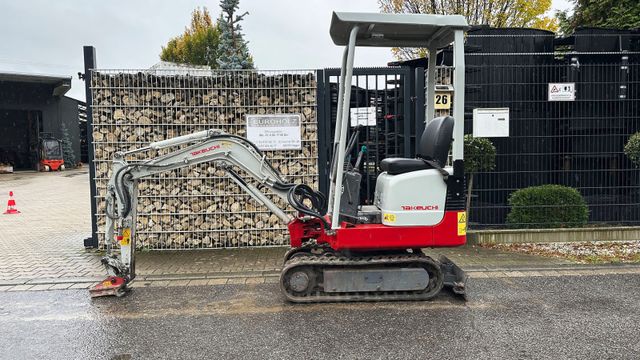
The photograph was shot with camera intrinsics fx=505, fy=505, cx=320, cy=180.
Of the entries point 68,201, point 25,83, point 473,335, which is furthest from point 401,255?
point 25,83

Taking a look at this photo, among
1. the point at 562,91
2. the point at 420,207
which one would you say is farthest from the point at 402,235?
the point at 562,91

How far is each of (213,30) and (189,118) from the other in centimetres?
3749

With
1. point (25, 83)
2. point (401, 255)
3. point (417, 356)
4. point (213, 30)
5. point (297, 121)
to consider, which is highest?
point (213, 30)

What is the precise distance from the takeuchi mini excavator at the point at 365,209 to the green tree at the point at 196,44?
35.2 metres

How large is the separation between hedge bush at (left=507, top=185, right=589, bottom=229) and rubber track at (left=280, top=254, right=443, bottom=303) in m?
3.64

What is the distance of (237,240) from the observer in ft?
26.7

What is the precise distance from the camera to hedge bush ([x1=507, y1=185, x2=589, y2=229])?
8.34 metres

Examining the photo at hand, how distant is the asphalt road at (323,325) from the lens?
420 centimetres

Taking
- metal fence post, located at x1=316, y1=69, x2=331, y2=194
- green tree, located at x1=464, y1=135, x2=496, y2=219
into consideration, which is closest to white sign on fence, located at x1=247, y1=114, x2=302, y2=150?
metal fence post, located at x1=316, y1=69, x2=331, y2=194

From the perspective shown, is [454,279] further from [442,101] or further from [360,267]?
[442,101]

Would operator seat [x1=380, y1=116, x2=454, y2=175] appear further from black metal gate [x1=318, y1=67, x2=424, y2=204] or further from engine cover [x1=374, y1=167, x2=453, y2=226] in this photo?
black metal gate [x1=318, y1=67, x2=424, y2=204]

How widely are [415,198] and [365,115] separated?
3.25m

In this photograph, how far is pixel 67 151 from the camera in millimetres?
40438

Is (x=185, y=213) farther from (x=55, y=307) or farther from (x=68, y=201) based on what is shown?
(x=68, y=201)
